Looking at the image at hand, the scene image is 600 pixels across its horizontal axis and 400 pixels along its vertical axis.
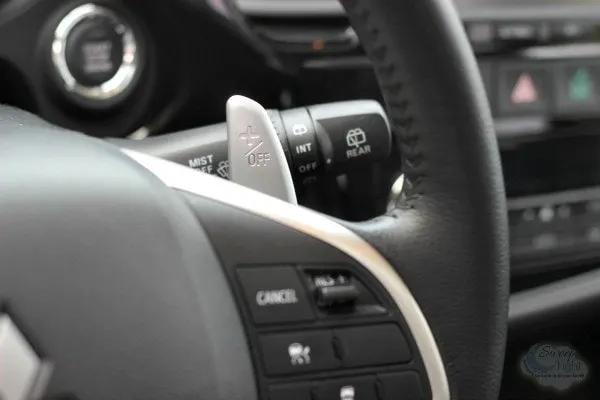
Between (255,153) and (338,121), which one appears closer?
(255,153)

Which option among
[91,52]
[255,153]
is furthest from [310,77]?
[255,153]

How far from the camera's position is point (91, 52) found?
0.82 m

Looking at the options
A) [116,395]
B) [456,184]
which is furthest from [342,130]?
[116,395]

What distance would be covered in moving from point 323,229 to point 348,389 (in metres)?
0.08

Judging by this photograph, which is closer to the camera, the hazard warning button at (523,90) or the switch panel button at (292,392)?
the switch panel button at (292,392)

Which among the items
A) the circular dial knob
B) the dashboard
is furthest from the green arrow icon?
the circular dial knob

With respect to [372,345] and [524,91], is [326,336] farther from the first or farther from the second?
[524,91]

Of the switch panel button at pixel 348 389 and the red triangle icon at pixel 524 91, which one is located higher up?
the red triangle icon at pixel 524 91

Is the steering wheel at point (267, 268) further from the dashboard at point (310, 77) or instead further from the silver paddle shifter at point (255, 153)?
the dashboard at point (310, 77)

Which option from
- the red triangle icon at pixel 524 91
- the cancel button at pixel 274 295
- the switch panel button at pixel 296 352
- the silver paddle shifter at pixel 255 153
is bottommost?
the switch panel button at pixel 296 352

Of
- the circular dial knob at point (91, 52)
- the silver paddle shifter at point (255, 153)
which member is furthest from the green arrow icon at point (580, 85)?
the silver paddle shifter at point (255, 153)

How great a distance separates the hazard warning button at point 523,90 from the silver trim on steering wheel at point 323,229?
525mm

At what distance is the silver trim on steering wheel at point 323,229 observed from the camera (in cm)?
50

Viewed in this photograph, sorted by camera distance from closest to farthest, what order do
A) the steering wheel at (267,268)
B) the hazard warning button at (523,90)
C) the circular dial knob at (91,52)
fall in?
the steering wheel at (267,268)
the circular dial knob at (91,52)
the hazard warning button at (523,90)
